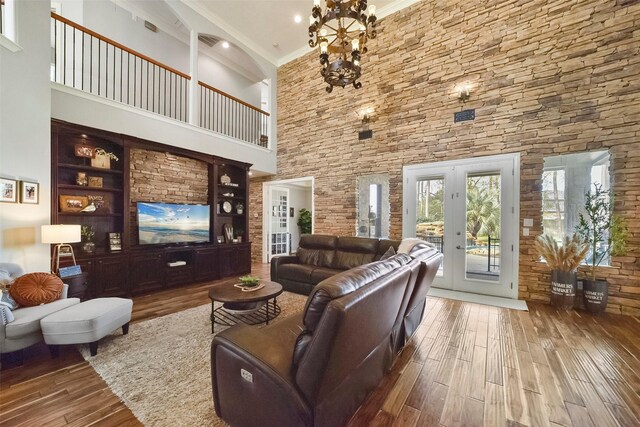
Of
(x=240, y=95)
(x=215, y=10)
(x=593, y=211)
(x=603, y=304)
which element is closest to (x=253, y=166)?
(x=240, y=95)

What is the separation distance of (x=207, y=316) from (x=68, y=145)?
3392 millimetres

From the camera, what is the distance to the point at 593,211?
3490mm

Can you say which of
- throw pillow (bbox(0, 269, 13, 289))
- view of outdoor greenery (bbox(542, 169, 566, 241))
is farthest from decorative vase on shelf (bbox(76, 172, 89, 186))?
view of outdoor greenery (bbox(542, 169, 566, 241))

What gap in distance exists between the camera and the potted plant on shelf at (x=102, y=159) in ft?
12.9

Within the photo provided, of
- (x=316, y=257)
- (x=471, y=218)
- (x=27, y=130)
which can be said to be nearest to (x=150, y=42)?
(x=27, y=130)

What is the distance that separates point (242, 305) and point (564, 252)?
173 inches

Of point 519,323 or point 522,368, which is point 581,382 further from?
point 519,323

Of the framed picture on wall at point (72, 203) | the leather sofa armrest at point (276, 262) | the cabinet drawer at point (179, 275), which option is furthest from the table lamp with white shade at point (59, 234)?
the leather sofa armrest at point (276, 262)

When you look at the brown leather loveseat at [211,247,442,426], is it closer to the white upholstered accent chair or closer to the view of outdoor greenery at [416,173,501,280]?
the white upholstered accent chair

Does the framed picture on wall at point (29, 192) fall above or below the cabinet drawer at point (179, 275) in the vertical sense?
above

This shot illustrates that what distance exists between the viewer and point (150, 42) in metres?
5.92

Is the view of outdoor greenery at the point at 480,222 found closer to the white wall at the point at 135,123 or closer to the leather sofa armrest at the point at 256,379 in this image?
the leather sofa armrest at the point at 256,379

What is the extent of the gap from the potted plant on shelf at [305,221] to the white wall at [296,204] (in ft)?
0.79

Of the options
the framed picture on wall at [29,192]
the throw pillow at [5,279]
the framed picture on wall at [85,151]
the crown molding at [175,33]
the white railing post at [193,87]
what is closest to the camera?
the throw pillow at [5,279]
